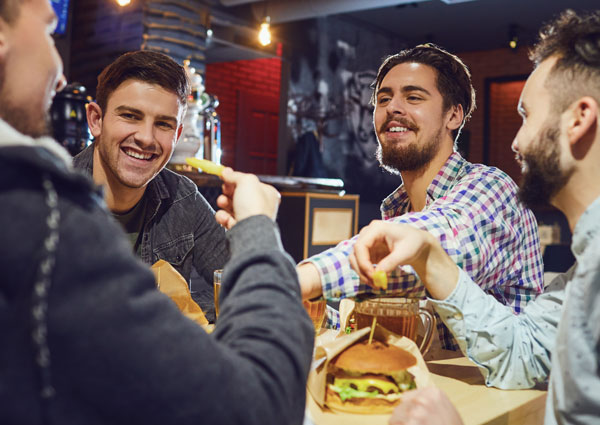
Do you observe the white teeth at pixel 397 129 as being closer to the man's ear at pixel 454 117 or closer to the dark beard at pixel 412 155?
the dark beard at pixel 412 155

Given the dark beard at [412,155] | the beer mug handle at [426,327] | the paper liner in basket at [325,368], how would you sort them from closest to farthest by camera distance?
the paper liner in basket at [325,368] → the beer mug handle at [426,327] → the dark beard at [412,155]

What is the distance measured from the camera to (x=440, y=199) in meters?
1.62

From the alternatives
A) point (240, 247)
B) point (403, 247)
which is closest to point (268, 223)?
point (240, 247)

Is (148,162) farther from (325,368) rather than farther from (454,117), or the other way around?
(325,368)

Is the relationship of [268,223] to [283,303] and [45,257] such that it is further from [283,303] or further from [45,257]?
[45,257]

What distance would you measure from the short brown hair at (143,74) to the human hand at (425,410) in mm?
1489

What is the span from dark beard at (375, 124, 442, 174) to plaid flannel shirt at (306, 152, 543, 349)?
0.11m

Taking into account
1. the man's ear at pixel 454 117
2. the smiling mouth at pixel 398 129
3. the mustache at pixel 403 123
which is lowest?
the smiling mouth at pixel 398 129

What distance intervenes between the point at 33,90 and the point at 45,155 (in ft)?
0.57

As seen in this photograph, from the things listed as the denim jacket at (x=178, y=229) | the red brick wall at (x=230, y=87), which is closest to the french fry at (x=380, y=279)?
the denim jacket at (x=178, y=229)

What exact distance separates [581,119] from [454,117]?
1.06 meters

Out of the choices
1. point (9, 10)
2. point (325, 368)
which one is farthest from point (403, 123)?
point (9, 10)

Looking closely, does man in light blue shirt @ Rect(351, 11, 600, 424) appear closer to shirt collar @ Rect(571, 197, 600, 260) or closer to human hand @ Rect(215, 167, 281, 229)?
shirt collar @ Rect(571, 197, 600, 260)

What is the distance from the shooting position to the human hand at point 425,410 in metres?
0.83
